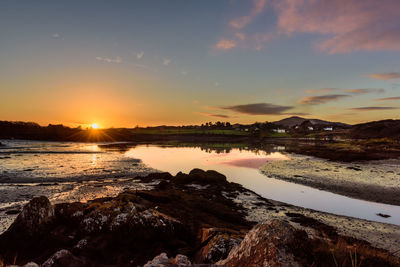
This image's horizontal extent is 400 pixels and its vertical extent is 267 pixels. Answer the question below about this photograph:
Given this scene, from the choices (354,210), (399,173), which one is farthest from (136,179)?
(399,173)

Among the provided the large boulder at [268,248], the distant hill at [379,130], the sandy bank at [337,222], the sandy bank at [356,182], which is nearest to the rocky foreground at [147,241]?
the large boulder at [268,248]

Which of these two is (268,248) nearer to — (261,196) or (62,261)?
(62,261)

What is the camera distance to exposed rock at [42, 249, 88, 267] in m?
5.46

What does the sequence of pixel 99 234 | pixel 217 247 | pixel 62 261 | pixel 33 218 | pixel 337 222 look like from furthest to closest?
pixel 337 222
pixel 33 218
pixel 99 234
pixel 217 247
pixel 62 261

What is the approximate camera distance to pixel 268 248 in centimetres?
431

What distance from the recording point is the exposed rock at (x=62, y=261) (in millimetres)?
5461

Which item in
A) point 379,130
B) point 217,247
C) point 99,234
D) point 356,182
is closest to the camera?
point 217,247

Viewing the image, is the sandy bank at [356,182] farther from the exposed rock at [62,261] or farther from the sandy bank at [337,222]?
the exposed rock at [62,261]

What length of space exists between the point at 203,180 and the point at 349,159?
36880 millimetres

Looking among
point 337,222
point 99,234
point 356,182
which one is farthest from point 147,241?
point 356,182

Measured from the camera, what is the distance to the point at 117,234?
25.0ft

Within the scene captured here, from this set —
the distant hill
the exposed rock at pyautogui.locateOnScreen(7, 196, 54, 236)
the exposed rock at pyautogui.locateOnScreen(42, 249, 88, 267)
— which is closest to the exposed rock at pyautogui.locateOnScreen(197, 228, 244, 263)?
the exposed rock at pyautogui.locateOnScreen(42, 249, 88, 267)

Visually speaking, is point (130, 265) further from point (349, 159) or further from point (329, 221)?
point (349, 159)

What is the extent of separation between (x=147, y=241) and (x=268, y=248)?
16.6 ft
